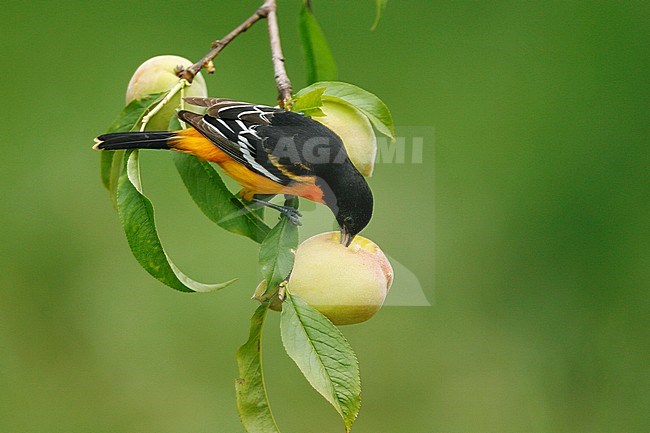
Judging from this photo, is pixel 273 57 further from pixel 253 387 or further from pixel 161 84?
pixel 253 387

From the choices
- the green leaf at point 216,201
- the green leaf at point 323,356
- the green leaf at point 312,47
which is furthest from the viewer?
the green leaf at point 312,47

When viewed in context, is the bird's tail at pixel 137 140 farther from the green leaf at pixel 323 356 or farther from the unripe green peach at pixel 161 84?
the green leaf at pixel 323 356

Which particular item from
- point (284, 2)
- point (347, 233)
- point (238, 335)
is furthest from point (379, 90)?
point (347, 233)

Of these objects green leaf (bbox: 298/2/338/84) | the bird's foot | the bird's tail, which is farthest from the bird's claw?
green leaf (bbox: 298/2/338/84)

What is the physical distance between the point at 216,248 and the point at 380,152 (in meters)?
0.87

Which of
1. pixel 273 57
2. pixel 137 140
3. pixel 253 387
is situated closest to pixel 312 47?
pixel 273 57

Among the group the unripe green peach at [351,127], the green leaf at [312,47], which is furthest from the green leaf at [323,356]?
the green leaf at [312,47]

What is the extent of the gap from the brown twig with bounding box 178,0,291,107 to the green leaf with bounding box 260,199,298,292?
112 millimetres

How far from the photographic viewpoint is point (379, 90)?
5.66ft

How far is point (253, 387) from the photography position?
609mm

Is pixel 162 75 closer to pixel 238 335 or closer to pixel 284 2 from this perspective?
pixel 238 335

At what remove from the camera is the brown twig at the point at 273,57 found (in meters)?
0.67

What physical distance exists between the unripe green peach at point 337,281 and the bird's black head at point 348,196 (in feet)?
0.05

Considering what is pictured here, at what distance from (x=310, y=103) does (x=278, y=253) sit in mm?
114
